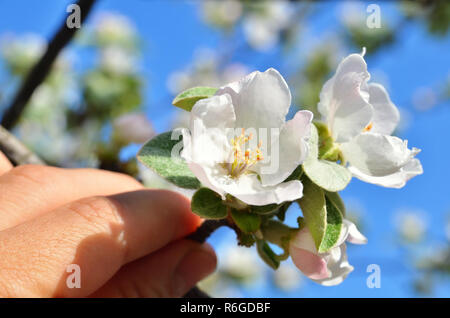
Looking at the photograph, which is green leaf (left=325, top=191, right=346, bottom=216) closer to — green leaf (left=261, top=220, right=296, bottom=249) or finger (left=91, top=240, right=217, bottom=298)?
green leaf (left=261, top=220, right=296, bottom=249)

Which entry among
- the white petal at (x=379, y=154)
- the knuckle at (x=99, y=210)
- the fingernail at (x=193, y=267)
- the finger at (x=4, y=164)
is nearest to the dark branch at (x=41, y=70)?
the finger at (x=4, y=164)

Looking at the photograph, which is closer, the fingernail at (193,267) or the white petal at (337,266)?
the white petal at (337,266)

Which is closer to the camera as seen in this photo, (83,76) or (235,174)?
(235,174)

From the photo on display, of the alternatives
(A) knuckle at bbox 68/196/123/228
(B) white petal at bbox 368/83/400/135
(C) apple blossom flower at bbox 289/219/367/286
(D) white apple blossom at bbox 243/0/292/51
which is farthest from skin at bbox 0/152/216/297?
(D) white apple blossom at bbox 243/0/292/51

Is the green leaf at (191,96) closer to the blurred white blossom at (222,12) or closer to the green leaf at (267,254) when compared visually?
the green leaf at (267,254)

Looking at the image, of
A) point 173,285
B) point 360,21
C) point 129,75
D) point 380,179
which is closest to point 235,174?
point 380,179

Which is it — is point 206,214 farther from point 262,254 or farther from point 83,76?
point 83,76
